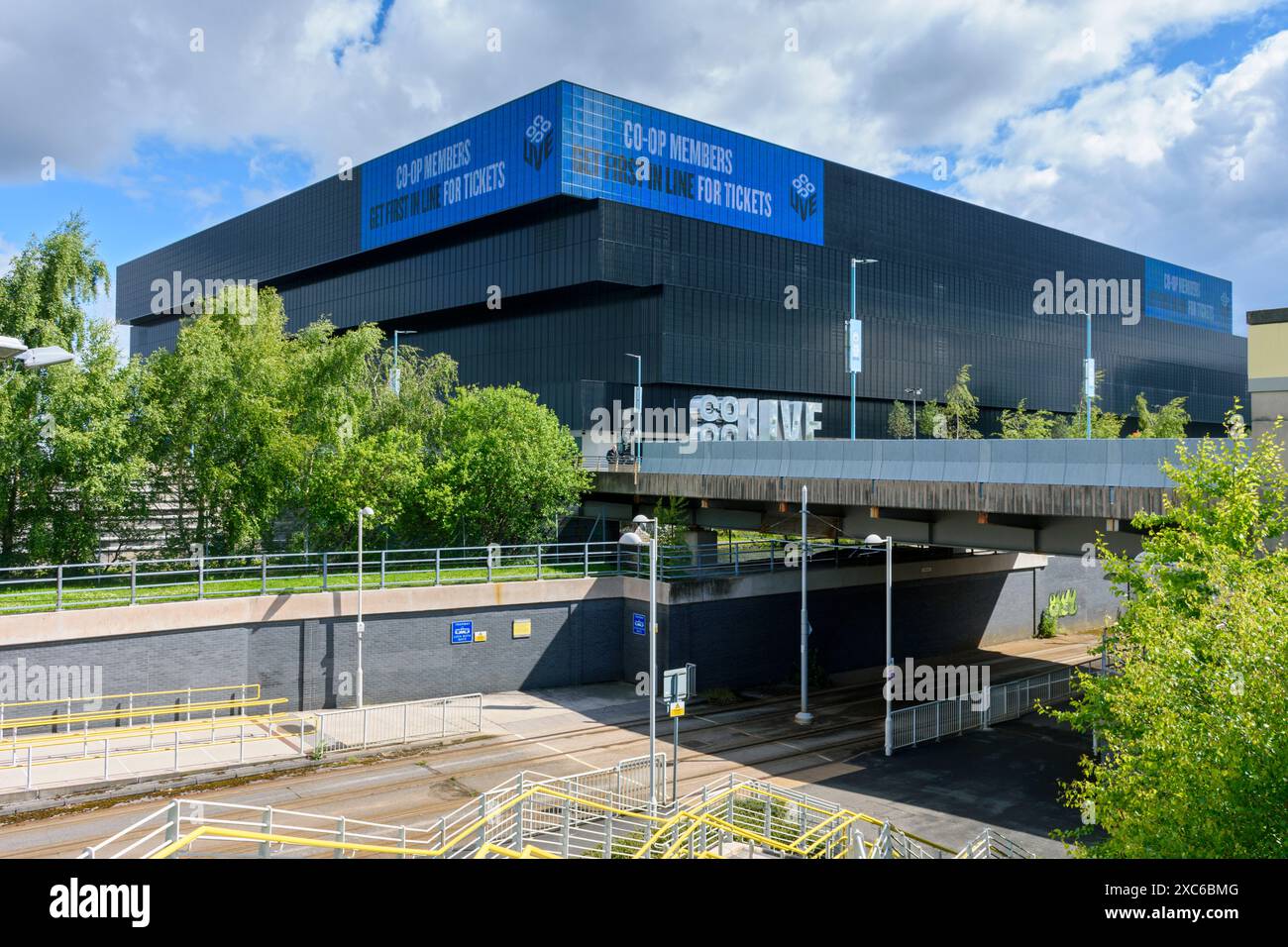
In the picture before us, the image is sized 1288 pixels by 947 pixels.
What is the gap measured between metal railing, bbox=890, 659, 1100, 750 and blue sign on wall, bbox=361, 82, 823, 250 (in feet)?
125

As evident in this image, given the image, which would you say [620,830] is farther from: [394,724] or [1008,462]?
[1008,462]

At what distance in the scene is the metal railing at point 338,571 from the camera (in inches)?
1018

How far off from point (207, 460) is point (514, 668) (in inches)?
464

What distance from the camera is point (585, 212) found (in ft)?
189

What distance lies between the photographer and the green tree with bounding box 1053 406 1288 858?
9484 millimetres

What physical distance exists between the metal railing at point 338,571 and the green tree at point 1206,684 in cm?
1340

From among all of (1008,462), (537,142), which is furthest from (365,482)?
(537,142)

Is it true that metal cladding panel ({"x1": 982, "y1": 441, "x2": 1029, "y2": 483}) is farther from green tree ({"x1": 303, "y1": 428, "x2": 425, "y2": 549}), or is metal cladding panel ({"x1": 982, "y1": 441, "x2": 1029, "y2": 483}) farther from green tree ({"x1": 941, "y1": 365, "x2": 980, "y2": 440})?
green tree ({"x1": 941, "y1": 365, "x2": 980, "y2": 440})

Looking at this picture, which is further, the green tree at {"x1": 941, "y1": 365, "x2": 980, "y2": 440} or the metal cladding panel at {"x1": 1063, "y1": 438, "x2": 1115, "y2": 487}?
the green tree at {"x1": 941, "y1": 365, "x2": 980, "y2": 440}

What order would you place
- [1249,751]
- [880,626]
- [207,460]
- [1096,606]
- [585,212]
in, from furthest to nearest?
1. [585,212]
2. [1096,606]
3. [880,626]
4. [207,460]
5. [1249,751]

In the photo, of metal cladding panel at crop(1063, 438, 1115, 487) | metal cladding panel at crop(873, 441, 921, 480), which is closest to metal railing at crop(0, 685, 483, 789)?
metal cladding panel at crop(873, 441, 921, 480)

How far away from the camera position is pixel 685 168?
62.7 metres
